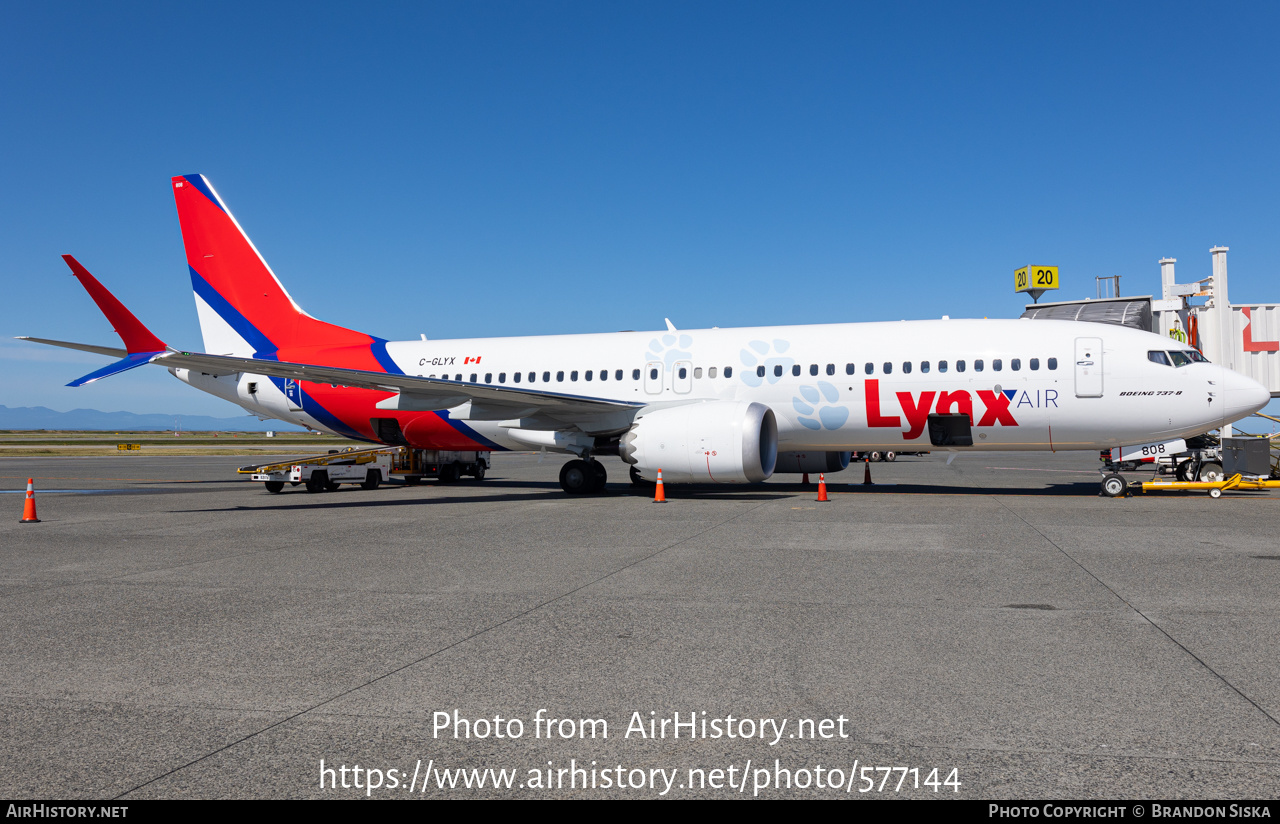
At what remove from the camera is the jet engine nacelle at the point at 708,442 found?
17.1 metres

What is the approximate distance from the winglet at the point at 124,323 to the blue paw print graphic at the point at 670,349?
10632mm

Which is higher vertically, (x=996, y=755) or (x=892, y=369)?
(x=892, y=369)

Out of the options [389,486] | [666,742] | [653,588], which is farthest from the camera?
[389,486]

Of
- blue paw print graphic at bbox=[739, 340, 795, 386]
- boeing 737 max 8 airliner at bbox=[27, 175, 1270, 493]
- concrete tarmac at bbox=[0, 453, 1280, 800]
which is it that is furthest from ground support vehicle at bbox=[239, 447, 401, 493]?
blue paw print graphic at bbox=[739, 340, 795, 386]

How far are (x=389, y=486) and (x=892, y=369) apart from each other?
14.6 m

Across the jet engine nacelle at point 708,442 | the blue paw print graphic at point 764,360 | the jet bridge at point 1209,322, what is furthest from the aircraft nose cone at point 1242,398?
the jet engine nacelle at point 708,442

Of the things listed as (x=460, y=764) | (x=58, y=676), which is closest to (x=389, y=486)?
(x=58, y=676)

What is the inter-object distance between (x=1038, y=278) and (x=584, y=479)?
42087mm

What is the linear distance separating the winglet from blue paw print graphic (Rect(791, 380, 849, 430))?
535 inches

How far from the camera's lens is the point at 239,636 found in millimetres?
6277

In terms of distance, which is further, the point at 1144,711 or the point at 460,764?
the point at 1144,711

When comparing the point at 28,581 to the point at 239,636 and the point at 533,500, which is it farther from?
the point at 533,500

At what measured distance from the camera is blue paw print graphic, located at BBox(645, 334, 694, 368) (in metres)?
20.2

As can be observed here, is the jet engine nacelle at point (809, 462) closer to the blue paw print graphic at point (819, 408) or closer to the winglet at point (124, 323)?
the blue paw print graphic at point (819, 408)
